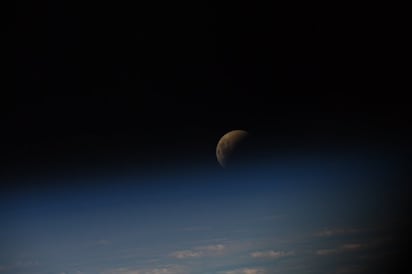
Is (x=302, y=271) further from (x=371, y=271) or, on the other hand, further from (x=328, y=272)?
(x=371, y=271)

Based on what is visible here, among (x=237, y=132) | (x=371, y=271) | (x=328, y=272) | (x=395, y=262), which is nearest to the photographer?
(x=237, y=132)

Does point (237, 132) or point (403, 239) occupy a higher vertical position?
point (237, 132)

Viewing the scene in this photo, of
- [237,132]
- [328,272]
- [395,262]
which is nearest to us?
[237,132]

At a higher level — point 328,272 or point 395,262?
point 328,272

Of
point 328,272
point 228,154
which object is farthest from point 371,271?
point 228,154

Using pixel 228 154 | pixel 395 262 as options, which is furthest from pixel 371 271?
pixel 228 154

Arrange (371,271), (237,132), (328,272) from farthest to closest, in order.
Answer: (328,272) → (371,271) → (237,132)

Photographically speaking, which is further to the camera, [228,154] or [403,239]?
[403,239]

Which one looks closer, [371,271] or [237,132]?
[237,132]

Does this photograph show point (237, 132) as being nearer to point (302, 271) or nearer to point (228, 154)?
point (228, 154)
